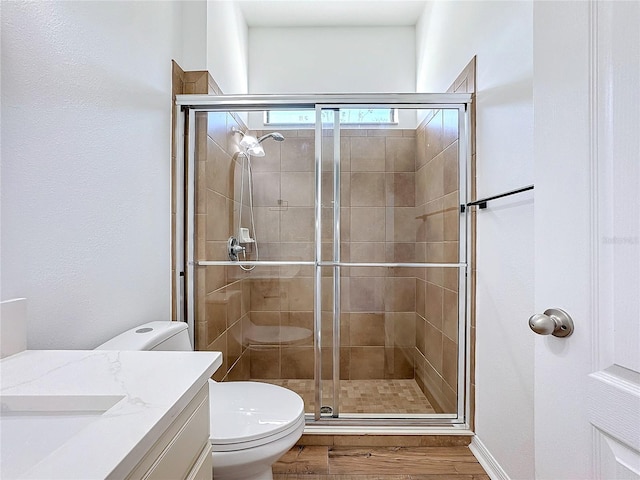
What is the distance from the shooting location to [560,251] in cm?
66

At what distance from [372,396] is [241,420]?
973 millimetres

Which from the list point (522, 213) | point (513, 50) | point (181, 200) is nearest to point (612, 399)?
point (522, 213)

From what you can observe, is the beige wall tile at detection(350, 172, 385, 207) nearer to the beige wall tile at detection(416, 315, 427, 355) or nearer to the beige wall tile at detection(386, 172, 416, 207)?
the beige wall tile at detection(386, 172, 416, 207)

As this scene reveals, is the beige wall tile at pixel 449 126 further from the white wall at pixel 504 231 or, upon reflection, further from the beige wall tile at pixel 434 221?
the beige wall tile at pixel 434 221

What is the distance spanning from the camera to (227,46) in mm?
2363

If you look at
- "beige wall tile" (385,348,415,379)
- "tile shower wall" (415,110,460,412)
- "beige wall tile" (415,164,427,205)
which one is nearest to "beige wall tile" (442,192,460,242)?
"tile shower wall" (415,110,460,412)

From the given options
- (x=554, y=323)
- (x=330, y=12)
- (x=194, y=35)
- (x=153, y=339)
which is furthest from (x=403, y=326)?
(x=330, y=12)

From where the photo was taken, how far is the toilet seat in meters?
1.19

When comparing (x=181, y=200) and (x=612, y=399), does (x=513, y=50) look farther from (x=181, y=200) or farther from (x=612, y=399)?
(x=181, y=200)

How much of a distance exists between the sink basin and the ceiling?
2795 mm

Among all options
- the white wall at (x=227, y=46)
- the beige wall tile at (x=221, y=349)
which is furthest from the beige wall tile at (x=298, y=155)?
the beige wall tile at (x=221, y=349)

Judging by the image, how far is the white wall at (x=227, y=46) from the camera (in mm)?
2086

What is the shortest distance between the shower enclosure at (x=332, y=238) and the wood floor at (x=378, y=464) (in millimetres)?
147

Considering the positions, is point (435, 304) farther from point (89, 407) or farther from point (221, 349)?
point (89, 407)
